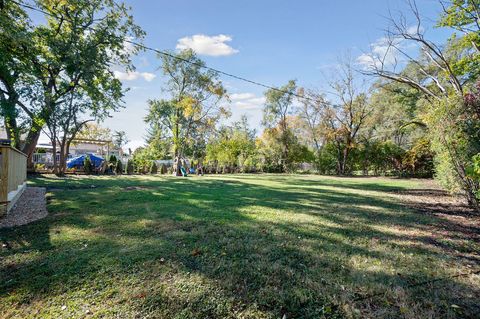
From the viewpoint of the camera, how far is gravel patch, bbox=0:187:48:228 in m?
4.22

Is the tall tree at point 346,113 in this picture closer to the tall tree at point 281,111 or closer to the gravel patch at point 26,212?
the tall tree at point 281,111

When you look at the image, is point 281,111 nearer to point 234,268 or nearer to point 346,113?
point 346,113

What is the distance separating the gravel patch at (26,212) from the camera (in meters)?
4.22

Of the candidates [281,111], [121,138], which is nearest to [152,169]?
[281,111]

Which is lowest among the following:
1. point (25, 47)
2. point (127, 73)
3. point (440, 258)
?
point (440, 258)

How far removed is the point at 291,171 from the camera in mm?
27359

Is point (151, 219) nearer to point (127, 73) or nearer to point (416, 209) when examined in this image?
point (416, 209)

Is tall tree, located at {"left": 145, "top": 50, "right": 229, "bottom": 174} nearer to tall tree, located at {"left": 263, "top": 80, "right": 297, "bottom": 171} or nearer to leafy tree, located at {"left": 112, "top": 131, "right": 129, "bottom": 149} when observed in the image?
tall tree, located at {"left": 263, "top": 80, "right": 297, "bottom": 171}

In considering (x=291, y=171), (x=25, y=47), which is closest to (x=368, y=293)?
(x=25, y=47)

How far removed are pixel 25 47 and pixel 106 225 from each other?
8.29 metres

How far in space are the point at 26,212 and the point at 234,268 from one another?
5.21 meters

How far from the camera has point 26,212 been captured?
4.91 meters

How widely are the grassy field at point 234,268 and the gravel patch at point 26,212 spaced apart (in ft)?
1.53

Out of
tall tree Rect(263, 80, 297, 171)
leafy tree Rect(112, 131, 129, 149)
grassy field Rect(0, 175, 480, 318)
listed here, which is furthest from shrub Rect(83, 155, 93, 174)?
leafy tree Rect(112, 131, 129, 149)
